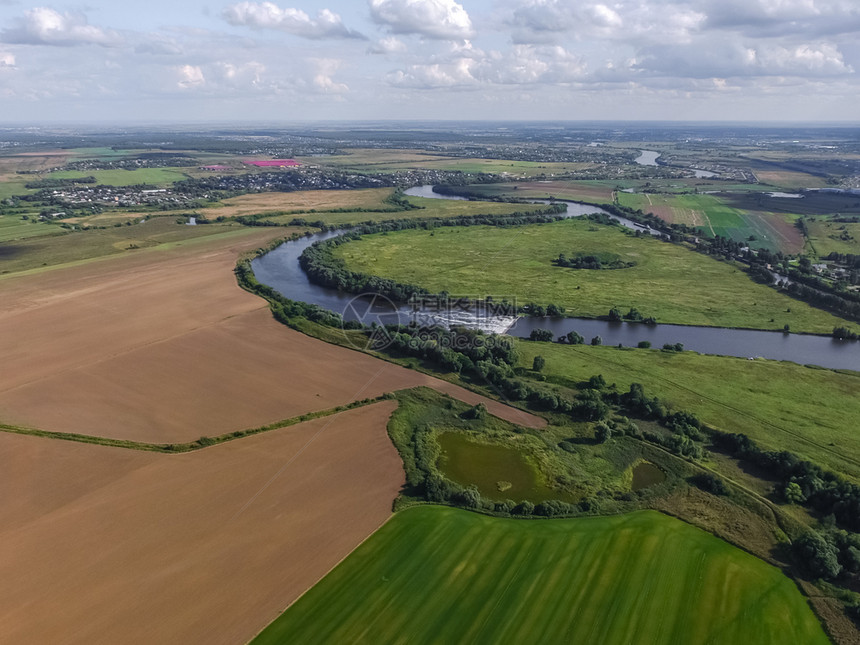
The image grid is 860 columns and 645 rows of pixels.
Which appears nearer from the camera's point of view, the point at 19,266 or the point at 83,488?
the point at 83,488

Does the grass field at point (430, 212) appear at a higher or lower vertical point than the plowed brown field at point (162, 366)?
higher

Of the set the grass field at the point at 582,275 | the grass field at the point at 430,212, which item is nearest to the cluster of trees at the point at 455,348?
the grass field at the point at 582,275

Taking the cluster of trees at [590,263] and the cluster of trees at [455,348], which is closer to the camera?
the cluster of trees at [455,348]

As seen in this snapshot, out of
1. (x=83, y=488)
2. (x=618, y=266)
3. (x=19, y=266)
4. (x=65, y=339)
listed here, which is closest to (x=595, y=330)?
(x=618, y=266)

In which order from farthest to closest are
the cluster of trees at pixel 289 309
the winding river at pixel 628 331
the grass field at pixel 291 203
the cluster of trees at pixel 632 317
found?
the grass field at pixel 291 203, the cluster of trees at pixel 632 317, the cluster of trees at pixel 289 309, the winding river at pixel 628 331

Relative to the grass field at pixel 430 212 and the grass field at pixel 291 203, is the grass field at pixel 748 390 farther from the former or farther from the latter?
the grass field at pixel 291 203

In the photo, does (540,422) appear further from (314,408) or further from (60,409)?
(60,409)

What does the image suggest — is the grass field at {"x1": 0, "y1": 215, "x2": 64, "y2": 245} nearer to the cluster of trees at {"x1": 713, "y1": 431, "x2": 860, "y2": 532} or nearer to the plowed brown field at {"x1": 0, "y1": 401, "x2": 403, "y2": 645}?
the plowed brown field at {"x1": 0, "y1": 401, "x2": 403, "y2": 645}
